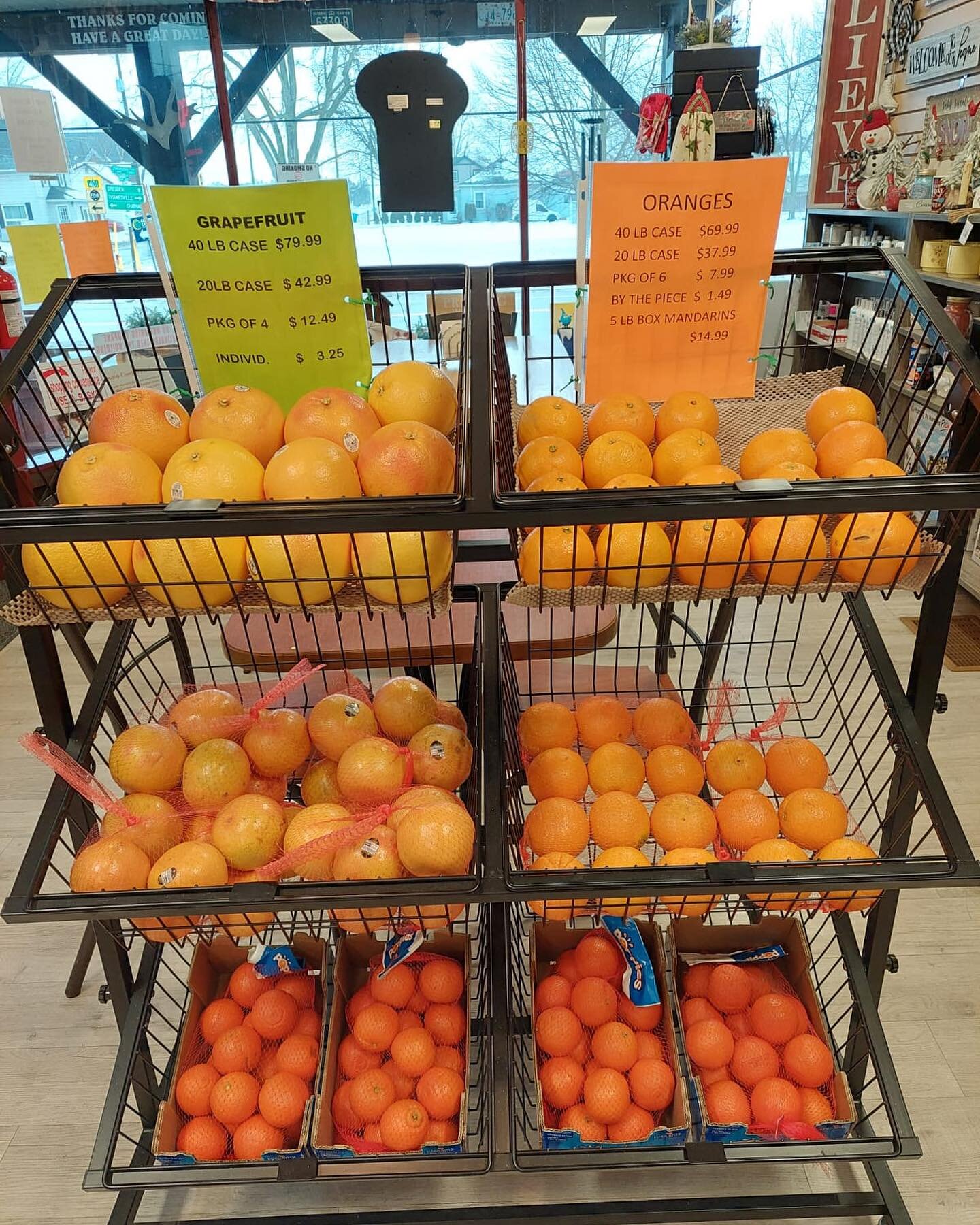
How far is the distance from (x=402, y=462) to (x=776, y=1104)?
3.68ft

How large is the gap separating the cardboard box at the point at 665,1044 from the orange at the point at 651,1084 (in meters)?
0.01

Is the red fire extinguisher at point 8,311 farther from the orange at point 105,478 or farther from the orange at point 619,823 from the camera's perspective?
the orange at point 619,823

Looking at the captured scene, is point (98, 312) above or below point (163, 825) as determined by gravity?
above

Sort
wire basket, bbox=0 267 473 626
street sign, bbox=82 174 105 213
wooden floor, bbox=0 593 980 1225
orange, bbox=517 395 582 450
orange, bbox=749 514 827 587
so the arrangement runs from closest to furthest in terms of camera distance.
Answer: wire basket, bbox=0 267 473 626, orange, bbox=749 514 827 587, orange, bbox=517 395 582 450, wooden floor, bbox=0 593 980 1225, street sign, bbox=82 174 105 213

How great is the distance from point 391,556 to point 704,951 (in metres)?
1.08

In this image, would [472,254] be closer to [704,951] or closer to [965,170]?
[965,170]

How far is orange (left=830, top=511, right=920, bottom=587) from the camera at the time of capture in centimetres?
93

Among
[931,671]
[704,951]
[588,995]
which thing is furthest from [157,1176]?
[931,671]

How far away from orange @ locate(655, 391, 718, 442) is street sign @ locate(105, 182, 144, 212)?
5.13m

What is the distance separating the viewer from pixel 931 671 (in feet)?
3.72

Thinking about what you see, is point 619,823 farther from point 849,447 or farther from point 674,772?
point 849,447

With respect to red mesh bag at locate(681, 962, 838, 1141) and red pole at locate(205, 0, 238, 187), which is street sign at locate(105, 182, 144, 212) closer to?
red pole at locate(205, 0, 238, 187)

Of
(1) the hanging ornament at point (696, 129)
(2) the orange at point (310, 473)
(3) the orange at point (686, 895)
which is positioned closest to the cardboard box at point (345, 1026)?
(3) the orange at point (686, 895)

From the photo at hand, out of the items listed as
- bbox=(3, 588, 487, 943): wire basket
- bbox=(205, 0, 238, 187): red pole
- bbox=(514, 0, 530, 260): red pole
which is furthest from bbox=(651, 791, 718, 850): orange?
bbox=(205, 0, 238, 187): red pole
